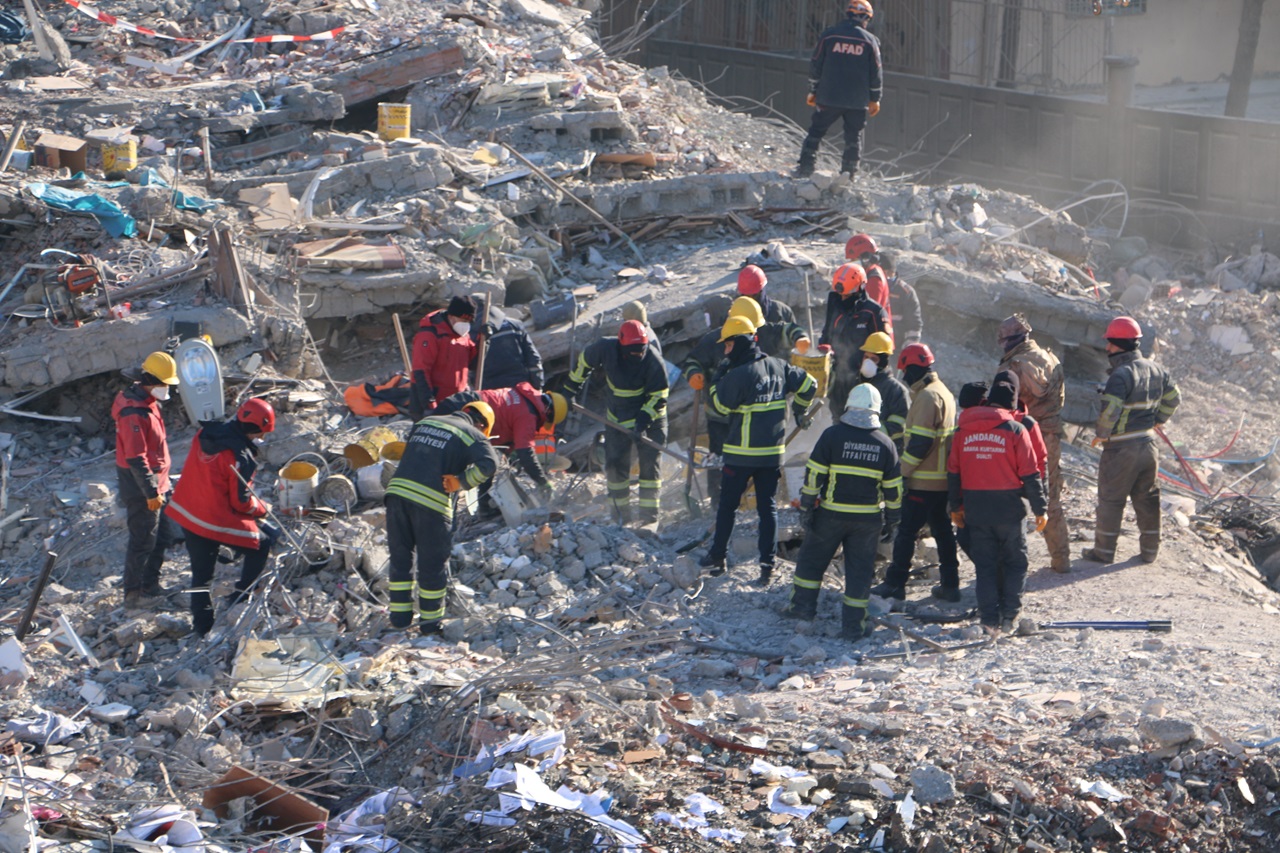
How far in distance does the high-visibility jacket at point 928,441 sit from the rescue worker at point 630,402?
1.86 m

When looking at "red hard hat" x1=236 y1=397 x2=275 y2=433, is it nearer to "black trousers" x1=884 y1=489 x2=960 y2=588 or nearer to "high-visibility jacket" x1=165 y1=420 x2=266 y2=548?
"high-visibility jacket" x1=165 y1=420 x2=266 y2=548

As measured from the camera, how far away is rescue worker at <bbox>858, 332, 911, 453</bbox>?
27.9ft

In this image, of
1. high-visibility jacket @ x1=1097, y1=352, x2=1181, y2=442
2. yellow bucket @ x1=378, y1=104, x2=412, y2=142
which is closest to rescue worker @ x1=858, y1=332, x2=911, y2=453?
high-visibility jacket @ x1=1097, y1=352, x2=1181, y2=442

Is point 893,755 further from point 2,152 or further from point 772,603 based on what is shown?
point 2,152

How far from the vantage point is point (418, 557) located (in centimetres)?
764

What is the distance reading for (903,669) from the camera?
737cm

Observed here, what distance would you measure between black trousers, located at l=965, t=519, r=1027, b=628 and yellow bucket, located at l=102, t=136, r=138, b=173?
8556mm

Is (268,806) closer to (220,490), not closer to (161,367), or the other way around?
(220,490)

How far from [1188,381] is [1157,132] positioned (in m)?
5.29

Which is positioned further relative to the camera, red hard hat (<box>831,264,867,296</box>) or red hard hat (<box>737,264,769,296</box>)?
red hard hat (<box>737,264,769,296</box>)

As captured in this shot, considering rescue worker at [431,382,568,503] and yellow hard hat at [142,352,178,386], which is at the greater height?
yellow hard hat at [142,352,178,386]

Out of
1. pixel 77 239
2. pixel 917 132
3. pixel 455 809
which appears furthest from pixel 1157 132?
pixel 455 809

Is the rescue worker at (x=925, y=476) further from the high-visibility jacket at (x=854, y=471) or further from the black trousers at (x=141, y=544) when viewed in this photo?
the black trousers at (x=141, y=544)

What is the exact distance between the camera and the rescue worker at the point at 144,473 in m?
8.32
